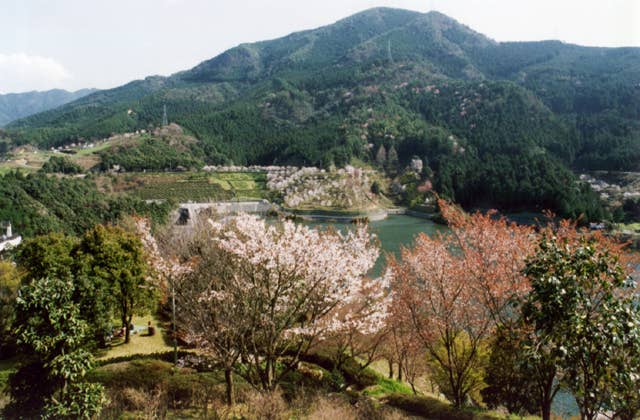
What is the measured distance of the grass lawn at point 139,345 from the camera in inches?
747

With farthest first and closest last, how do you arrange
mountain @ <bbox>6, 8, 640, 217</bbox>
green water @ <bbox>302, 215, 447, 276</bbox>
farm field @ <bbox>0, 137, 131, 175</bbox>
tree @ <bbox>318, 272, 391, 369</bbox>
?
1. mountain @ <bbox>6, 8, 640, 217</bbox>
2. farm field @ <bbox>0, 137, 131, 175</bbox>
3. green water @ <bbox>302, 215, 447, 276</bbox>
4. tree @ <bbox>318, 272, 391, 369</bbox>

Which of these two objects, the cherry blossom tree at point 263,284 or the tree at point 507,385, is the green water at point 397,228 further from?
the cherry blossom tree at point 263,284

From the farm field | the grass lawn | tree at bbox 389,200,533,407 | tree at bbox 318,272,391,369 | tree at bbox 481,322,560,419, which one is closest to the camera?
tree at bbox 389,200,533,407

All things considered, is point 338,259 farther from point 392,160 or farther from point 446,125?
point 446,125

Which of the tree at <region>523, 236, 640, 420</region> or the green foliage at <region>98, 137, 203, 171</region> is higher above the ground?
the green foliage at <region>98, 137, 203, 171</region>

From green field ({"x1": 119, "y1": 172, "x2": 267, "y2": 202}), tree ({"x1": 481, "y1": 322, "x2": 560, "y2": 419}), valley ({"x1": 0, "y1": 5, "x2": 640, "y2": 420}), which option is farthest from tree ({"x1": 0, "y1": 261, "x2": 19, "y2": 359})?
green field ({"x1": 119, "y1": 172, "x2": 267, "y2": 202})

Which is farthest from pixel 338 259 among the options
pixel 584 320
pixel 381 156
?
pixel 381 156

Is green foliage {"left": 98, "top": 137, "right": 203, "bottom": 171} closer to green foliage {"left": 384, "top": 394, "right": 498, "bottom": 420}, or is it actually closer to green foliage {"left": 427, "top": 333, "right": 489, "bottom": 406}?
green foliage {"left": 427, "top": 333, "right": 489, "bottom": 406}

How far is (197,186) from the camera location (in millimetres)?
83625

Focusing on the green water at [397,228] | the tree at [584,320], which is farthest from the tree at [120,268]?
the green water at [397,228]

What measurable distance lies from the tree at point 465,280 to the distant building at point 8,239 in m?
37.5

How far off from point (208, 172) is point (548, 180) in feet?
214

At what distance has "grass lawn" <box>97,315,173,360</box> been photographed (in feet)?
62.2

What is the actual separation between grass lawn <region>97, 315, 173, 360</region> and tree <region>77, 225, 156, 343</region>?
524mm
